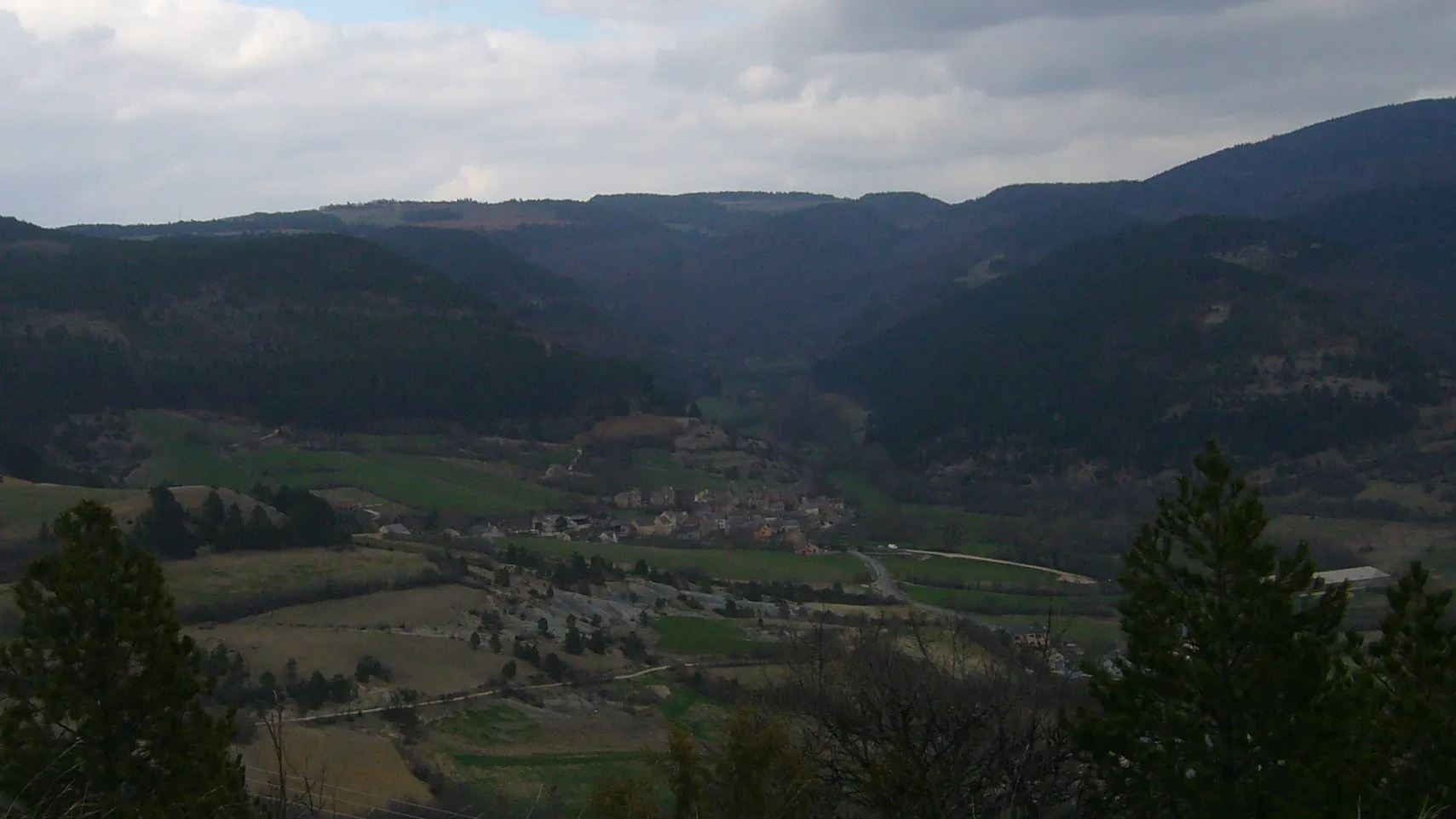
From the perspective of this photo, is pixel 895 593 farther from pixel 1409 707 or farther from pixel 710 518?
pixel 1409 707

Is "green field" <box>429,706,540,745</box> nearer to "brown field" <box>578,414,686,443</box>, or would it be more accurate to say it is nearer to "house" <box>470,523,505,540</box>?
"house" <box>470,523,505,540</box>

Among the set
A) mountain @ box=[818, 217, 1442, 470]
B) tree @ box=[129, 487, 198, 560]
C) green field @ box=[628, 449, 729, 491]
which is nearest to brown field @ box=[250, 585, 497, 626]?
tree @ box=[129, 487, 198, 560]

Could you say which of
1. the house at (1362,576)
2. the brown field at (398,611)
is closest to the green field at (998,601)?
the house at (1362,576)

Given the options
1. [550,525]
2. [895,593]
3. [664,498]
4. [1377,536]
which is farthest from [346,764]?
[664,498]

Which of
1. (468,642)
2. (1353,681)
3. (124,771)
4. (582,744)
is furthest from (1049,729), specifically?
(468,642)

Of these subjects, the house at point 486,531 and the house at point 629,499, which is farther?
the house at point 629,499

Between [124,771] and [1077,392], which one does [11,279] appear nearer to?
[1077,392]

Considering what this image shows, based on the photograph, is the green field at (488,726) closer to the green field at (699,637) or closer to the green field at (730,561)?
the green field at (699,637)
